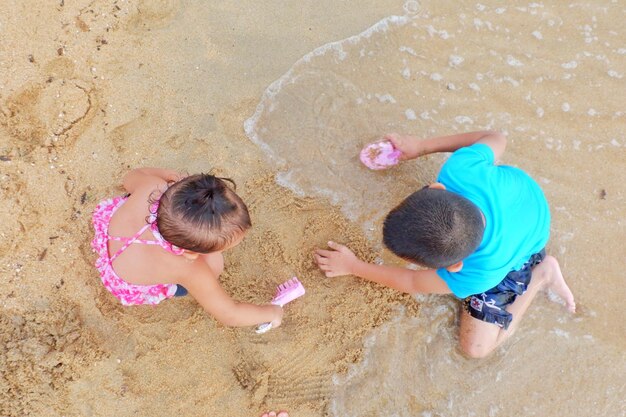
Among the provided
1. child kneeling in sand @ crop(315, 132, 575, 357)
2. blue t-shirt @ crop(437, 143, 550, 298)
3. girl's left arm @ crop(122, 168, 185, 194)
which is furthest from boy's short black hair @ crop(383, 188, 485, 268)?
girl's left arm @ crop(122, 168, 185, 194)

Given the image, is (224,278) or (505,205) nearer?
(505,205)

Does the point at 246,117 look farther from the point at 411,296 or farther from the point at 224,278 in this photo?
the point at 411,296

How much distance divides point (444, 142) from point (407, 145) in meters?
0.19

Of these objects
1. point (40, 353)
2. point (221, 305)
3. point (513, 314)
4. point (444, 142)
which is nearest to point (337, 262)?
point (221, 305)

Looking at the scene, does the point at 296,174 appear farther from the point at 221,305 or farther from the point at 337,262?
the point at 221,305

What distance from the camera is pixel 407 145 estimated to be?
269 cm

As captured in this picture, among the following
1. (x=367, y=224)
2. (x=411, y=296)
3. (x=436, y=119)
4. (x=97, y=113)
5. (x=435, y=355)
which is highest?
(x=97, y=113)

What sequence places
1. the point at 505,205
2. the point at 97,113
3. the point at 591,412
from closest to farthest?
1. the point at 505,205
2. the point at 591,412
3. the point at 97,113

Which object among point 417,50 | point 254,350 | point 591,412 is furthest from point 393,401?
point 417,50

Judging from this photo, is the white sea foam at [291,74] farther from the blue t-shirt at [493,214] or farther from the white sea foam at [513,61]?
the blue t-shirt at [493,214]

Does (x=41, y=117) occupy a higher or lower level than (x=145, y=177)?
higher

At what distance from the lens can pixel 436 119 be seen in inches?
114

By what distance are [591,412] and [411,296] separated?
1078 mm

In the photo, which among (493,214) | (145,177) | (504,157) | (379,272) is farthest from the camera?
(504,157)
